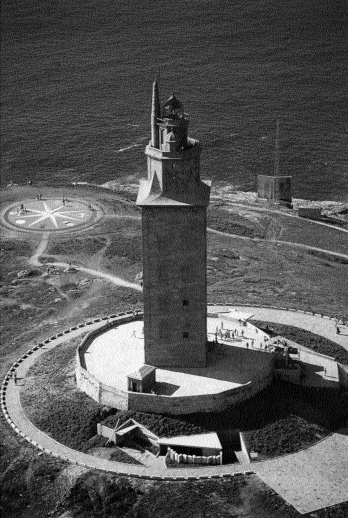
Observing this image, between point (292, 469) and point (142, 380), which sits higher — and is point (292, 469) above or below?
below

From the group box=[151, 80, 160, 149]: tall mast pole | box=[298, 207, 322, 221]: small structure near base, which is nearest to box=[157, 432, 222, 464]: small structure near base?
box=[151, 80, 160, 149]: tall mast pole

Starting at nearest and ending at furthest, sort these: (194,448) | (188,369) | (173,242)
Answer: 1. (194,448)
2. (173,242)
3. (188,369)

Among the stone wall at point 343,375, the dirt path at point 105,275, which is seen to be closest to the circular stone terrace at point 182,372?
the stone wall at point 343,375

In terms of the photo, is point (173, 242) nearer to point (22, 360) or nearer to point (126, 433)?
point (126, 433)

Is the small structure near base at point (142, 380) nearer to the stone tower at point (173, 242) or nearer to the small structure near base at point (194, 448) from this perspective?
the stone tower at point (173, 242)

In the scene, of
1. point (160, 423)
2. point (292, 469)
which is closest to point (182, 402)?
point (160, 423)
